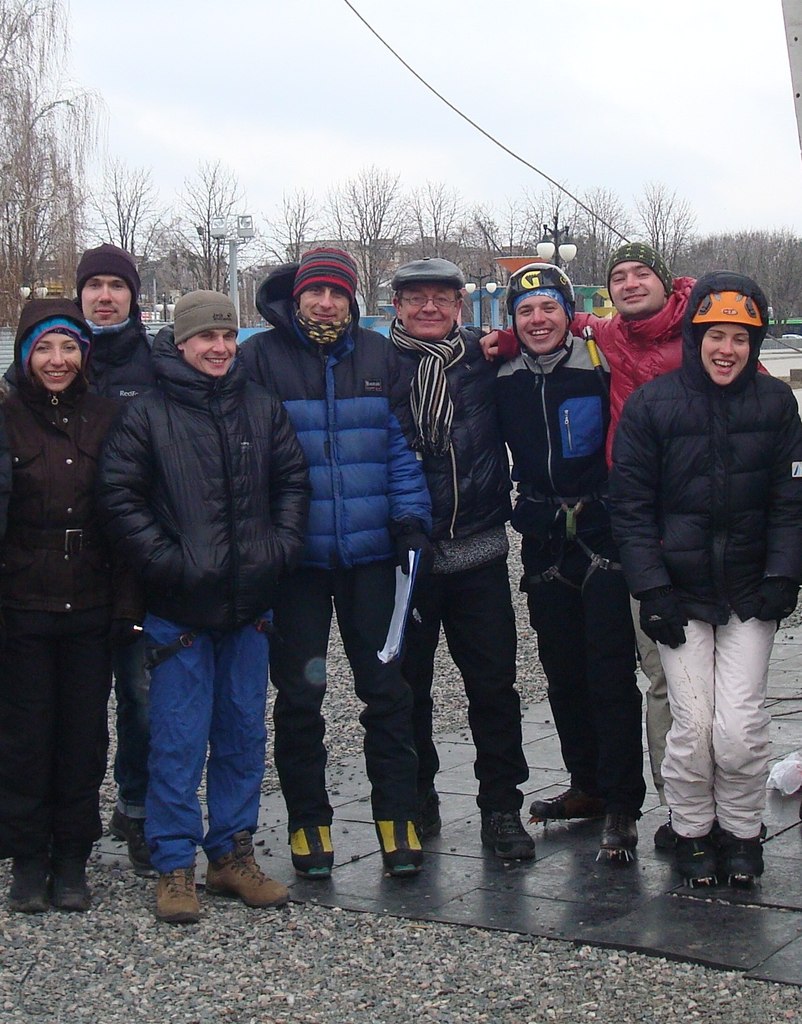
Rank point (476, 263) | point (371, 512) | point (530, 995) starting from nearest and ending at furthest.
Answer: point (530, 995), point (371, 512), point (476, 263)

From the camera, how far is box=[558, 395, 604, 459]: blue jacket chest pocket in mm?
5000

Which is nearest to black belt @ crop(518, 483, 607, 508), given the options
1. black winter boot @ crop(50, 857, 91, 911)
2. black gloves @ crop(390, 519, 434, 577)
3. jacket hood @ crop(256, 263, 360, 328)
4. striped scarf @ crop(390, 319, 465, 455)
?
striped scarf @ crop(390, 319, 465, 455)

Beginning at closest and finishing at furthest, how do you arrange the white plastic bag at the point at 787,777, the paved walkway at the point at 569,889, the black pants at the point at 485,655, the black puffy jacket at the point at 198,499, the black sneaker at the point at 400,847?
the paved walkway at the point at 569,889
the black puffy jacket at the point at 198,499
the black sneaker at the point at 400,847
the black pants at the point at 485,655
the white plastic bag at the point at 787,777

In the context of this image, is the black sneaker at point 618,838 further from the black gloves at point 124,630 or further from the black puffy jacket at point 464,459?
the black gloves at point 124,630

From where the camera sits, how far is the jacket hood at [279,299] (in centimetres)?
493

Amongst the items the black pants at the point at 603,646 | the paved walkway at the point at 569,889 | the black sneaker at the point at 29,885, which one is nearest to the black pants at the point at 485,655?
the black pants at the point at 603,646

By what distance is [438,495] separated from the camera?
16.6 feet

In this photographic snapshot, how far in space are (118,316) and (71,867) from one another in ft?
6.27

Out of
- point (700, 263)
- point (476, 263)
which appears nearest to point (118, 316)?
point (476, 263)

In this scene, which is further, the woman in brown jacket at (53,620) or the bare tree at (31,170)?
the bare tree at (31,170)

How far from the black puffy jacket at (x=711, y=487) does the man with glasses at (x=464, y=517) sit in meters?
0.68

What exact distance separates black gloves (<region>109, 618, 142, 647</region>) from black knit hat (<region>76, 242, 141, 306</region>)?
47.5 inches

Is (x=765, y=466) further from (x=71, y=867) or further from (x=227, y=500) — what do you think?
(x=71, y=867)

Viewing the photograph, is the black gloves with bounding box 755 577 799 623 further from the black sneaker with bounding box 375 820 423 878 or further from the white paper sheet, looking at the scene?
the black sneaker with bounding box 375 820 423 878
